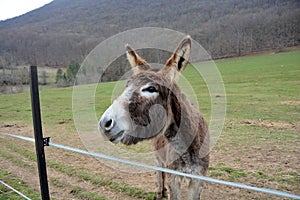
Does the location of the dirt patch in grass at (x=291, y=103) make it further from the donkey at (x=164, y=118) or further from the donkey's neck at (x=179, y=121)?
the donkey's neck at (x=179, y=121)

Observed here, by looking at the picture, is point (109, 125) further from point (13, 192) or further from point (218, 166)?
point (218, 166)

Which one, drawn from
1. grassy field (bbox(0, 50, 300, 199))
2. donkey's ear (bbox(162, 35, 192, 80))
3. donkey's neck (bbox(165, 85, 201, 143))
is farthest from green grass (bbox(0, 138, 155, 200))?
donkey's ear (bbox(162, 35, 192, 80))

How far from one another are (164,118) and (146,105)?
0.33 meters

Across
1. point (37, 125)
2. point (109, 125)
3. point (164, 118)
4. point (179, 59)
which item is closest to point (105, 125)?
point (109, 125)

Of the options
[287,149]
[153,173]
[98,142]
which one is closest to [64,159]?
[98,142]

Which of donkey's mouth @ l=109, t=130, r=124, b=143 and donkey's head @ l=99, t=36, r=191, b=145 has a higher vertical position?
donkey's head @ l=99, t=36, r=191, b=145

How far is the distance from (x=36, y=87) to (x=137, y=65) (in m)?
1.21

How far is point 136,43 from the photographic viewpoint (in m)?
3.47

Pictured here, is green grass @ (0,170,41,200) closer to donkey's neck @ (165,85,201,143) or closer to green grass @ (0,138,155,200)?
green grass @ (0,138,155,200)

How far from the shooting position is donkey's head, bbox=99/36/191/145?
2150 mm

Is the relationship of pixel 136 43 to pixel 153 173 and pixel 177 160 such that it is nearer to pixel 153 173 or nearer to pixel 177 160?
pixel 177 160

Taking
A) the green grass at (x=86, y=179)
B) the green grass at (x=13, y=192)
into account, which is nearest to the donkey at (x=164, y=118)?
the green grass at (x=86, y=179)

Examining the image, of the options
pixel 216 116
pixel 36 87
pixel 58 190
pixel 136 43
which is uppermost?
pixel 136 43

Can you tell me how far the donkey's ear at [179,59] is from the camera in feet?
8.28
